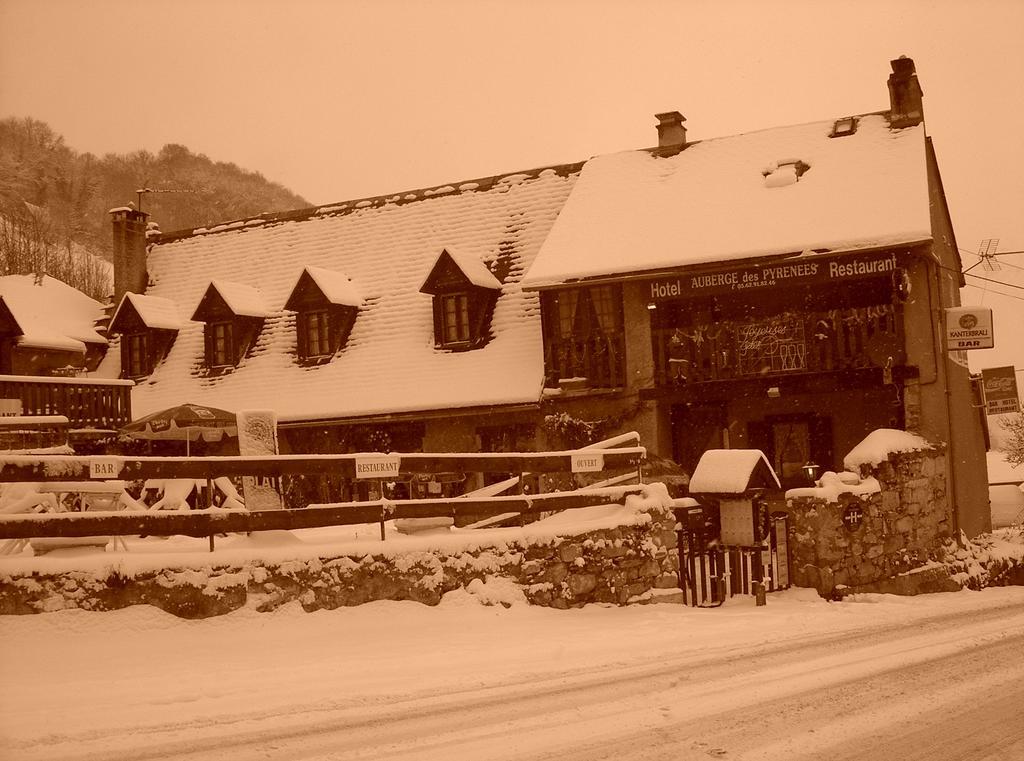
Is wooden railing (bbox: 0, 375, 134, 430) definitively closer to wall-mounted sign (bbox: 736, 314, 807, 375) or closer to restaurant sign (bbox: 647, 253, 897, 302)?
restaurant sign (bbox: 647, 253, 897, 302)

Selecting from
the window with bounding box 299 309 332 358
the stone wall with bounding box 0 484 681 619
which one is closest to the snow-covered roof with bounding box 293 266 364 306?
the window with bounding box 299 309 332 358

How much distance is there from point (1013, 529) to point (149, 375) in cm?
2107

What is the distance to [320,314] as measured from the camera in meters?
21.9

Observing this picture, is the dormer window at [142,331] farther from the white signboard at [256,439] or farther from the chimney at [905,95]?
the chimney at [905,95]

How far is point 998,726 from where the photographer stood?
20.5ft

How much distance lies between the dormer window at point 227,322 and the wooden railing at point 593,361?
811cm

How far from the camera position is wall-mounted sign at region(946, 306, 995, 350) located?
1759 cm

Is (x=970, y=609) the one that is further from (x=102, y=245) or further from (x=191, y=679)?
(x=102, y=245)

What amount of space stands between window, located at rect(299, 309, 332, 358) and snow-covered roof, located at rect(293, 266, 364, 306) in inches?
22.0

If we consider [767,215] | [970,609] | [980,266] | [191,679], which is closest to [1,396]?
[191,679]

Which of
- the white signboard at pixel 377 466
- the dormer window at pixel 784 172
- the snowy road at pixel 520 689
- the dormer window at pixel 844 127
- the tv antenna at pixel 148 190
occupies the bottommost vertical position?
the snowy road at pixel 520 689

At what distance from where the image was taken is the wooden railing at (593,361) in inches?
723

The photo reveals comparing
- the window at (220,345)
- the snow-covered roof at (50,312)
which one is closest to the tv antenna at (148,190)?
the snow-covered roof at (50,312)

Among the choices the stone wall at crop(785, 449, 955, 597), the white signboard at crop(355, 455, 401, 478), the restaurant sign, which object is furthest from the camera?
the restaurant sign
